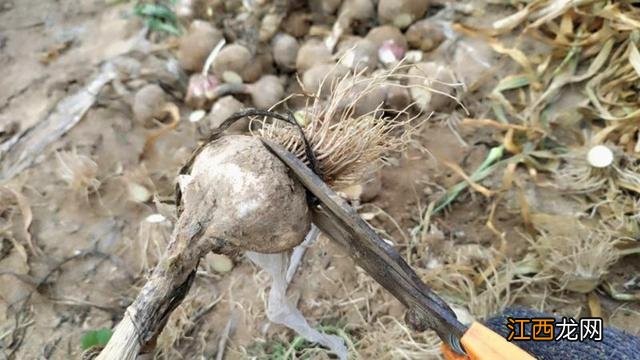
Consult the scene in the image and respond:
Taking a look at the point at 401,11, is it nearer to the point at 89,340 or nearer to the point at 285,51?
the point at 285,51

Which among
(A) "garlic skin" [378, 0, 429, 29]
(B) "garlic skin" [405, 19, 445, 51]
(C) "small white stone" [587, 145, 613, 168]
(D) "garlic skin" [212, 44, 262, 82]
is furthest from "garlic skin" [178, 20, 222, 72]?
(C) "small white stone" [587, 145, 613, 168]

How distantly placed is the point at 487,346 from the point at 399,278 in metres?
0.20

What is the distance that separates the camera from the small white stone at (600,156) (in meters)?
1.83

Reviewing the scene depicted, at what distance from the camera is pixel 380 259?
1.19 meters

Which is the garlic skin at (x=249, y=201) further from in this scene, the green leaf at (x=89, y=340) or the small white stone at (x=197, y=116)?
the small white stone at (x=197, y=116)

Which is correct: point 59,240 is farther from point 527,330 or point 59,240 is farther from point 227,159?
point 527,330

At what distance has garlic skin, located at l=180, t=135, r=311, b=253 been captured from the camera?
3.93 feet

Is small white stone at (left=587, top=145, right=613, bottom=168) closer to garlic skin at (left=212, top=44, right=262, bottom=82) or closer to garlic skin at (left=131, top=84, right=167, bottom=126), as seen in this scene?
garlic skin at (left=212, top=44, right=262, bottom=82)

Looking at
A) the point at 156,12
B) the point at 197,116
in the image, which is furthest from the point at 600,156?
the point at 156,12

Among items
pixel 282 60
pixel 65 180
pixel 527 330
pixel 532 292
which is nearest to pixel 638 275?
pixel 532 292

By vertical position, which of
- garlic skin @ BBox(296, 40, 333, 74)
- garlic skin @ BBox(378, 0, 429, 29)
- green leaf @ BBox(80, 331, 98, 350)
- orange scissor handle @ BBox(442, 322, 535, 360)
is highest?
orange scissor handle @ BBox(442, 322, 535, 360)

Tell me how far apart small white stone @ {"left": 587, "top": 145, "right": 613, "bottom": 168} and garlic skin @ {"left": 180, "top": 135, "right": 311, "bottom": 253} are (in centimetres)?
106

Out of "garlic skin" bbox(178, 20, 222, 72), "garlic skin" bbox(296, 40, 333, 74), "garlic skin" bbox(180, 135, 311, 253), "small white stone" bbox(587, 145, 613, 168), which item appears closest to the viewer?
"garlic skin" bbox(180, 135, 311, 253)

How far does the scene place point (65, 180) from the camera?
208 cm
